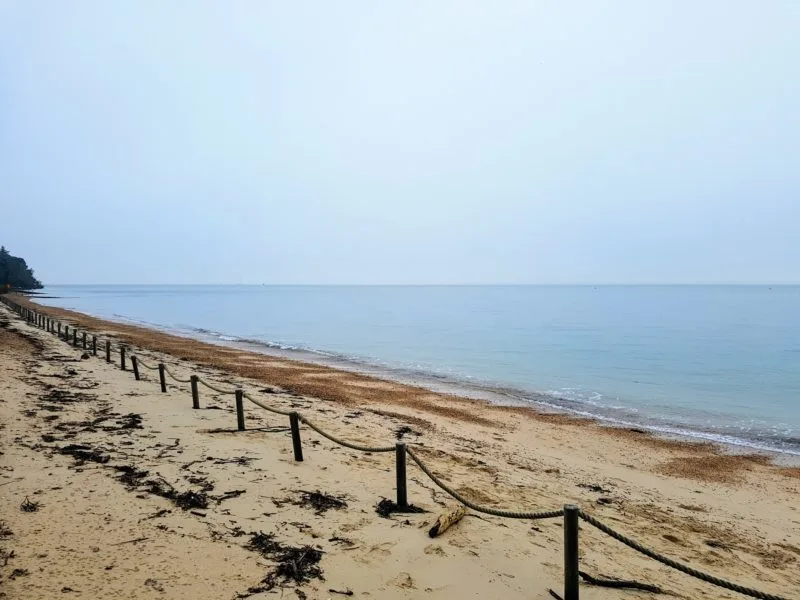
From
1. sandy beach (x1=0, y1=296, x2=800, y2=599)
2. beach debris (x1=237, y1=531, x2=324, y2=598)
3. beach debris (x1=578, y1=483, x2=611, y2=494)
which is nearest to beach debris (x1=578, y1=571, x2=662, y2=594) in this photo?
sandy beach (x1=0, y1=296, x2=800, y2=599)

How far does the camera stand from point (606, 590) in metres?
4.93

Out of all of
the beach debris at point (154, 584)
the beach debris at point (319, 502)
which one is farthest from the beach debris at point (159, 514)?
the beach debris at point (319, 502)

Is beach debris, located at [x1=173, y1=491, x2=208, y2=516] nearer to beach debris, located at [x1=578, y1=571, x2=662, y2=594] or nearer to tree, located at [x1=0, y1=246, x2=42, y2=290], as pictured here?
beach debris, located at [x1=578, y1=571, x2=662, y2=594]

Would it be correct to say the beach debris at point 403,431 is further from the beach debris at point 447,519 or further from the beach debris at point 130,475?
the beach debris at point 130,475

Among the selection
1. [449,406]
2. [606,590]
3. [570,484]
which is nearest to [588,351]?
[449,406]

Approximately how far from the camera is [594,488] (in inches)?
360

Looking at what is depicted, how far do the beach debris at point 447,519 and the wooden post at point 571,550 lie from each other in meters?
1.71

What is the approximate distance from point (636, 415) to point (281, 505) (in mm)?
15584

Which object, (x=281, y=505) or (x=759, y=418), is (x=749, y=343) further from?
(x=281, y=505)

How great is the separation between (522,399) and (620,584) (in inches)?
607

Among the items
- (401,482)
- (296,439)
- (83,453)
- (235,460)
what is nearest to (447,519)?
(401,482)

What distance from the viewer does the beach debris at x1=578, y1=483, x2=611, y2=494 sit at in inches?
353

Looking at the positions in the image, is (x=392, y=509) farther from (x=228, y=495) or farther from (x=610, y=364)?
(x=610, y=364)

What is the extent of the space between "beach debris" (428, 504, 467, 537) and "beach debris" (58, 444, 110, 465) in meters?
5.52
